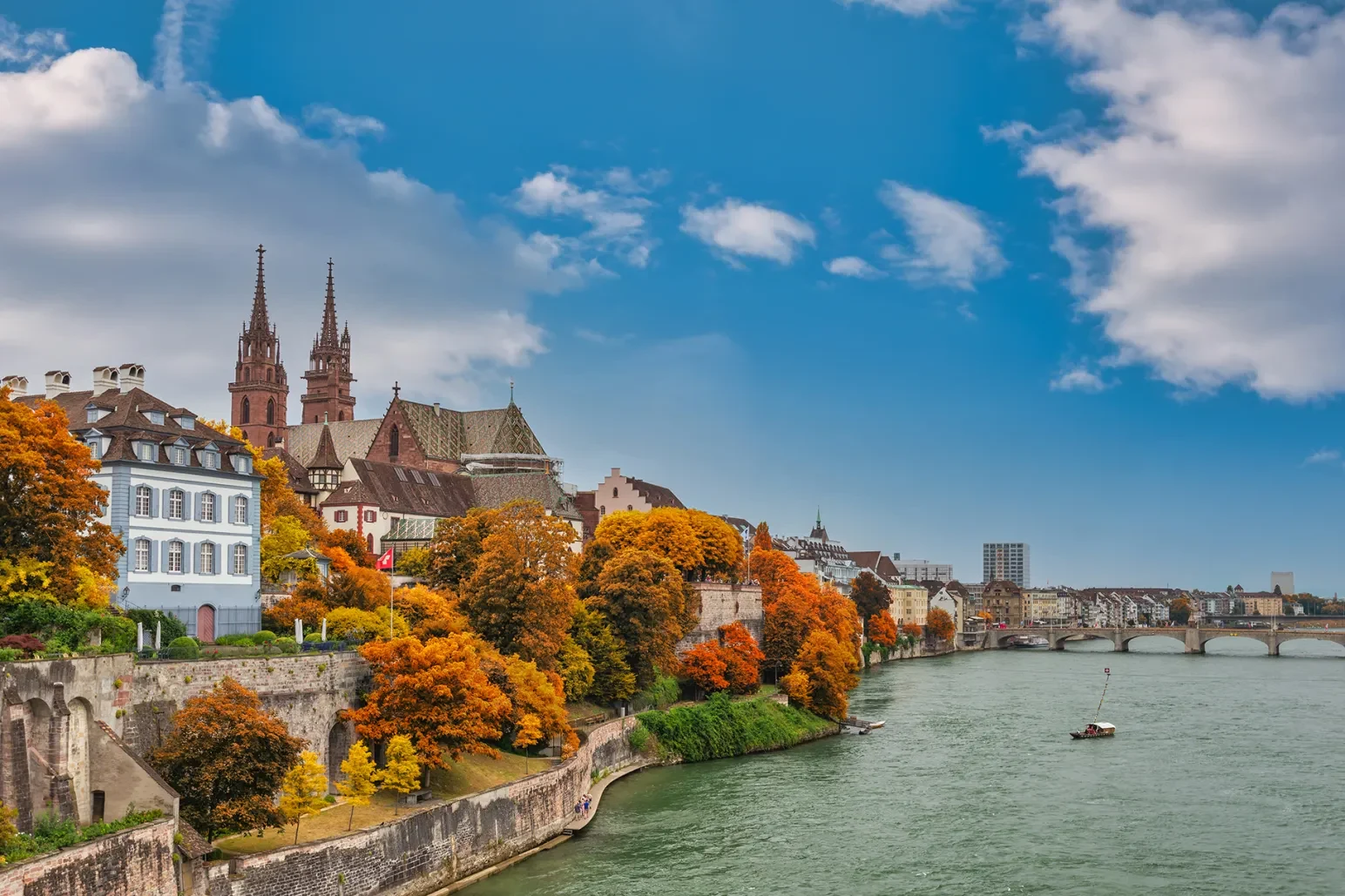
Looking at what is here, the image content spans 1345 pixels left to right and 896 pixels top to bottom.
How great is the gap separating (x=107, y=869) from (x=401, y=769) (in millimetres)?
11866

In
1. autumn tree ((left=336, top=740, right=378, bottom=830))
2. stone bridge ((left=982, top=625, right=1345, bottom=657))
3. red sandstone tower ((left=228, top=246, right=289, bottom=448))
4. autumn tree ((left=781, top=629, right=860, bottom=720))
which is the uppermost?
red sandstone tower ((left=228, top=246, right=289, bottom=448))

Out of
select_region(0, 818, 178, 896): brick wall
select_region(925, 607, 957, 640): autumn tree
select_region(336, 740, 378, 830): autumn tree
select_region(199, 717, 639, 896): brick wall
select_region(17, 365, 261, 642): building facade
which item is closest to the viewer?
select_region(0, 818, 178, 896): brick wall

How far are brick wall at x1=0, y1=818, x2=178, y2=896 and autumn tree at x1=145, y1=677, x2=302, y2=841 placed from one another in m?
1.92

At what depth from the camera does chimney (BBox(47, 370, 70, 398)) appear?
172 ft

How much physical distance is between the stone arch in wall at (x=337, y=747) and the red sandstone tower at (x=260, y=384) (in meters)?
90.9

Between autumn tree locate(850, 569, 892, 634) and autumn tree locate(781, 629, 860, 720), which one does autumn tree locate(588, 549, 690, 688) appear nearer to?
autumn tree locate(781, 629, 860, 720)

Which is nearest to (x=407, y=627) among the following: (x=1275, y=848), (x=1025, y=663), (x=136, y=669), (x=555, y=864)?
(x=555, y=864)

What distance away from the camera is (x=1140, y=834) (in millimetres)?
50031

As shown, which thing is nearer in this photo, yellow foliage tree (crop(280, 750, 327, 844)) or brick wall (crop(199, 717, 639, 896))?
brick wall (crop(199, 717, 639, 896))

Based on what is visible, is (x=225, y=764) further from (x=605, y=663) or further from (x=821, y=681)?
(x=821, y=681)

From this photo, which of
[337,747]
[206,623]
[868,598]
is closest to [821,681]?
[206,623]

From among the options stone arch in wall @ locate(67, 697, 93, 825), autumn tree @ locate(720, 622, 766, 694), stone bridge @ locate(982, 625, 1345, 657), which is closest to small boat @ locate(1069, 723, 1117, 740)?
autumn tree @ locate(720, 622, 766, 694)

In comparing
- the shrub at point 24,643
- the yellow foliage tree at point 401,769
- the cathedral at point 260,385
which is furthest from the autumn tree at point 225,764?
the cathedral at point 260,385

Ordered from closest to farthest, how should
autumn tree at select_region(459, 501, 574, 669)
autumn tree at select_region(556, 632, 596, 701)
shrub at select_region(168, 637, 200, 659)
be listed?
shrub at select_region(168, 637, 200, 659) < autumn tree at select_region(459, 501, 574, 669) < autumn tree at select_region(556, 632, 596, 701)
